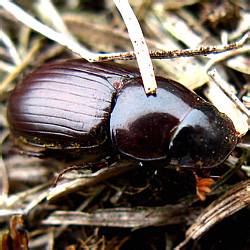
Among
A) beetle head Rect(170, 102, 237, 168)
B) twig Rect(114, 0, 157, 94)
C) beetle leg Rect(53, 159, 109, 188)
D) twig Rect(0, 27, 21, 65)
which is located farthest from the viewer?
twig Rect(0, 27, 21, 65)

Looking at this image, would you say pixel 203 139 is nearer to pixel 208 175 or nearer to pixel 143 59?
pixel 208 175

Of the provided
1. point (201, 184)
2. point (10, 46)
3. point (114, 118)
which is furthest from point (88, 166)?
point (10, 46)

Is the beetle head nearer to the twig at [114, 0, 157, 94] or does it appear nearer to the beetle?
the beetle

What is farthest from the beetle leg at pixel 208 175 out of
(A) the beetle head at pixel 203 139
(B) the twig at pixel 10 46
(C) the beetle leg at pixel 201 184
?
(B) the twig at pixel 10 46

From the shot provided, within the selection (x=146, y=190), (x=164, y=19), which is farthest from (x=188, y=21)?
(x=146, y=190)

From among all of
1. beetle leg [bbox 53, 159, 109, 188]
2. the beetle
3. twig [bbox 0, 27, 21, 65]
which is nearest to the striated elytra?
the beetle

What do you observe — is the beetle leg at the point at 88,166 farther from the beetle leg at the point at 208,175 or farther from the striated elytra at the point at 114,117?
the beetle leg at the point at 208,175

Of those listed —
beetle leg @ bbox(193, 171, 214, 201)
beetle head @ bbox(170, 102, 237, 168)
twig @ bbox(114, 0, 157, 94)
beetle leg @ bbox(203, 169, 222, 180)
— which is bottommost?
beetle leg @ bbox(193, 171, 214, 201)

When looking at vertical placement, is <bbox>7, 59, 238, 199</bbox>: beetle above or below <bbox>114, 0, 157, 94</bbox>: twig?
below

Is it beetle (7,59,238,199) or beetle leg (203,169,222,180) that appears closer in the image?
beetle (7,59,238,199)
